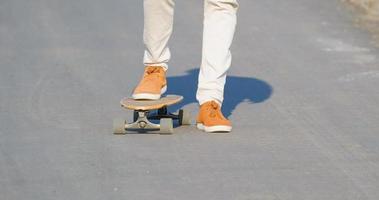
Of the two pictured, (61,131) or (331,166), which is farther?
(61,131)

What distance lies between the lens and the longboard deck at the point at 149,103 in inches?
320

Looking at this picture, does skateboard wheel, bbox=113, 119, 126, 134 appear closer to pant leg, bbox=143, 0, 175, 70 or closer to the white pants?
the white pants

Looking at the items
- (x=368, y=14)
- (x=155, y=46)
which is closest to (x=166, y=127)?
(x=155, y=46)

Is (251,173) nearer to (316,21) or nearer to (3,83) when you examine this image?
(3,83)

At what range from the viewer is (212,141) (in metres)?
7.94

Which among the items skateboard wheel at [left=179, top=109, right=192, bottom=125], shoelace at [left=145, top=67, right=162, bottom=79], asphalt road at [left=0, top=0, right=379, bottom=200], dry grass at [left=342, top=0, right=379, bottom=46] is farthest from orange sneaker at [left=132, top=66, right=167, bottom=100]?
dry grass at [left=342, top=0, right=379, bottom=46]

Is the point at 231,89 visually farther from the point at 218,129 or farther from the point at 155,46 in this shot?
the point at 218,129

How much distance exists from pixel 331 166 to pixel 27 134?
185 cm

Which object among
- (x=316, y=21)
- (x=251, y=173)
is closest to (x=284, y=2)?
(x=316, y=21)

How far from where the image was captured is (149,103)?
8.23 metres

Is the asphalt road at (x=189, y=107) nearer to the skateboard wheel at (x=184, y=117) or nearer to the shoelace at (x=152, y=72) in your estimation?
the skateboard wheel at (x=184, y=117)

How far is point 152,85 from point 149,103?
23 cm

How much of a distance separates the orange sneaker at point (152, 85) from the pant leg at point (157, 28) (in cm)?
5

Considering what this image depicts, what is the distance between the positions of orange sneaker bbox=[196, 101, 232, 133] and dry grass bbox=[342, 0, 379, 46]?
345 centimetres
